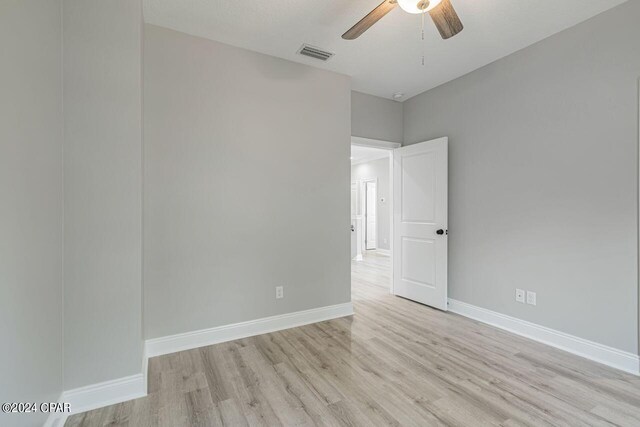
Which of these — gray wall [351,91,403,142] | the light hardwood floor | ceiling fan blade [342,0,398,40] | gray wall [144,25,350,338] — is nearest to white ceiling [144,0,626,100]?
→ gray wall [144,25,350,338]

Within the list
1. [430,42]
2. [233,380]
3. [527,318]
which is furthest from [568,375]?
[430,42]

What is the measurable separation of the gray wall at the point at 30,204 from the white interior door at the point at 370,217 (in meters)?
7.78

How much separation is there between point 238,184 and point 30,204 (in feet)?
5.12

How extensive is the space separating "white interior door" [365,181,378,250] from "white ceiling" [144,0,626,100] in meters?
5.72

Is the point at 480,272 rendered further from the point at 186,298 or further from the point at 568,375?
the point at 186,298

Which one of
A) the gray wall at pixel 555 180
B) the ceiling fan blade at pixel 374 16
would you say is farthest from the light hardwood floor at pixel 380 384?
the ceiling fan blade at pixel 374 16

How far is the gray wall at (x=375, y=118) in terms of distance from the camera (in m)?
3.77

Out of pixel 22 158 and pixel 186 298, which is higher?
pixel 22 158

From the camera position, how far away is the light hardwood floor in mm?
1682

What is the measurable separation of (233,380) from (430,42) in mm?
3350

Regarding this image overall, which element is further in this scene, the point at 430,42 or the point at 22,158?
the point at 430,42

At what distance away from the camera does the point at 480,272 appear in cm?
319

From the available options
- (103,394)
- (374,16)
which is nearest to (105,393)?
(103,394)

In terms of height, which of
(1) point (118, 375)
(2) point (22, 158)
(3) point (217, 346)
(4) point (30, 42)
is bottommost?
(3) point (217, 346)
